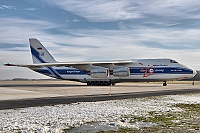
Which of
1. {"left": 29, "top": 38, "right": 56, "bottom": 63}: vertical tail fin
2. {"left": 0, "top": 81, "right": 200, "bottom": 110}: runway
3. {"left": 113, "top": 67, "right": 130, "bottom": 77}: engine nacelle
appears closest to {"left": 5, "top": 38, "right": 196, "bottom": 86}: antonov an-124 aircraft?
{"left": 113, "top": 67, "right": 130, "bottom": 77}: engine nacelle

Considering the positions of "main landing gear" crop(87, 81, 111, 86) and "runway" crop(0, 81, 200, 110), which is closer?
"runway" crop(0, 81, 200, 110)

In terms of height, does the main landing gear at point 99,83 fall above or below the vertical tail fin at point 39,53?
below

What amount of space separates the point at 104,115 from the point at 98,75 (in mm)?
26438

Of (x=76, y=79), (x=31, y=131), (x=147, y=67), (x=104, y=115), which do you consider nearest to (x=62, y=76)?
(x=76, y=79)

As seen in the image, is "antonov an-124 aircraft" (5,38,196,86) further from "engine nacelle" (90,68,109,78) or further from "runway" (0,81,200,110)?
"runway" (0,81,200,110)

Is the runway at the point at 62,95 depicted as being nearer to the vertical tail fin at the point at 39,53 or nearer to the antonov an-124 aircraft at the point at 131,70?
the antonov an-124 aircraft at the point at 131,70

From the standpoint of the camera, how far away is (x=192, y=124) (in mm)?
7723

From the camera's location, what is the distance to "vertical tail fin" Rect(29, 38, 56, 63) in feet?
139

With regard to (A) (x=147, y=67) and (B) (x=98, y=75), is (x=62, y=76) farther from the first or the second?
(A) (x=147, y=67)

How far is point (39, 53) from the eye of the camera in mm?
42250

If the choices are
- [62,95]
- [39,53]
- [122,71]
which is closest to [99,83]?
Answer: [122,71]

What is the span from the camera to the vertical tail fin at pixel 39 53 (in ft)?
139

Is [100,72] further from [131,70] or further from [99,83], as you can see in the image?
[131,70]

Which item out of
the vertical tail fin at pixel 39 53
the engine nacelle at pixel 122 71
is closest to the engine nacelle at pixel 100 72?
the engine nacelle at pixel 122 71
